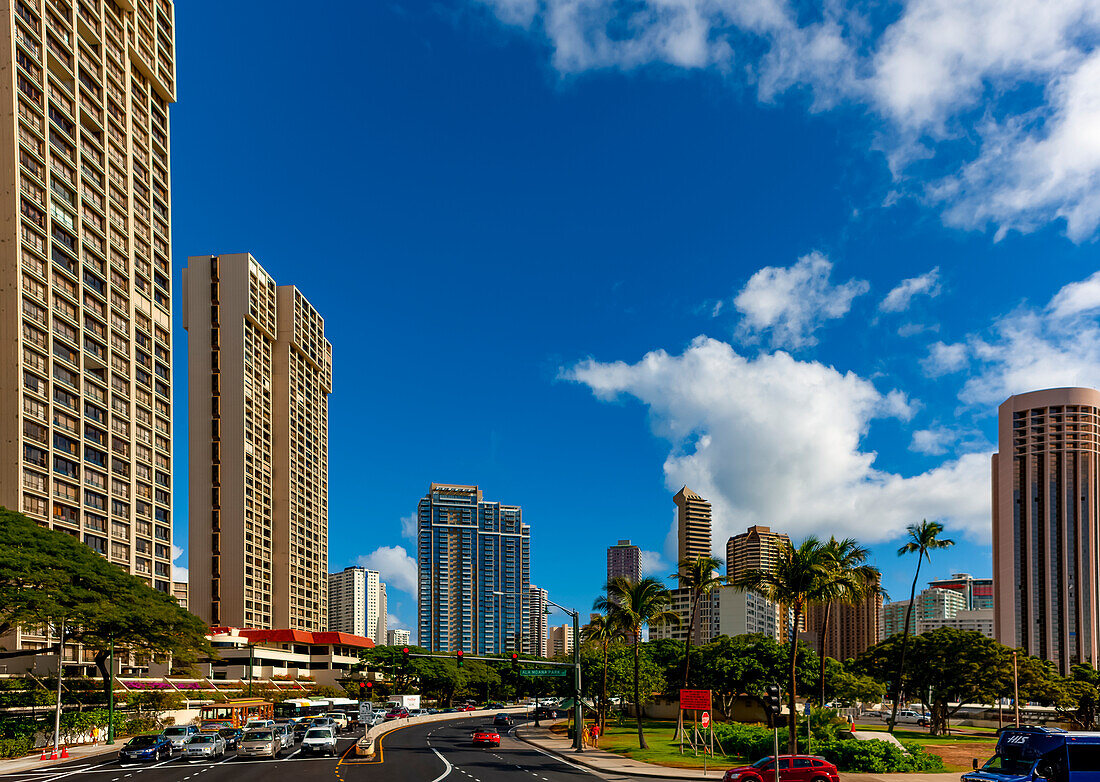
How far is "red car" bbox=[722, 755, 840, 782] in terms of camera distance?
35.8 meters

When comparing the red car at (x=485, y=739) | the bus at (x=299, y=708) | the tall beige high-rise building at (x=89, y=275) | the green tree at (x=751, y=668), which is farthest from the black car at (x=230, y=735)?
the green tree at (x=751, y=668)

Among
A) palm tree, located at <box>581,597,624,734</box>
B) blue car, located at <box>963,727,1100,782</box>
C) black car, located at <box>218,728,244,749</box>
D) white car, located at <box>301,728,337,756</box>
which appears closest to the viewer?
blue car, located at <box>963,727,1100,782</box>

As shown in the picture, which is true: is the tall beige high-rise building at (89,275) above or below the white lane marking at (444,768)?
above

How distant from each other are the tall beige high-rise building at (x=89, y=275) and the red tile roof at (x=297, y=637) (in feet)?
107

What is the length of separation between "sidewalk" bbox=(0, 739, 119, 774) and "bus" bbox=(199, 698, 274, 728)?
30969 millimetres

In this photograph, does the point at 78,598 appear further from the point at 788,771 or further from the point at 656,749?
the point at 788,771

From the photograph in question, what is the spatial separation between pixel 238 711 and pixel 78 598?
40752 mm

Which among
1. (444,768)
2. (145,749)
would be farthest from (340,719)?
(444,768)

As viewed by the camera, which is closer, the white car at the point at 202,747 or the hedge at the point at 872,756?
the hedge at the point at 872,756

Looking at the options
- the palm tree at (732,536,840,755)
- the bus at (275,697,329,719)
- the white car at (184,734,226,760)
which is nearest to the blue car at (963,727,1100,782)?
the palm tree at (732,536,840,755)

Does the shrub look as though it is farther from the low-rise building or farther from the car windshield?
the low-rise building

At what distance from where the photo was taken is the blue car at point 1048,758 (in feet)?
95.6

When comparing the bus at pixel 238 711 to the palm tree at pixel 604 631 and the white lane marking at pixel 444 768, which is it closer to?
the palm tree at pixel 604 631

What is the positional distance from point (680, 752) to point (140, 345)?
76350 mm
